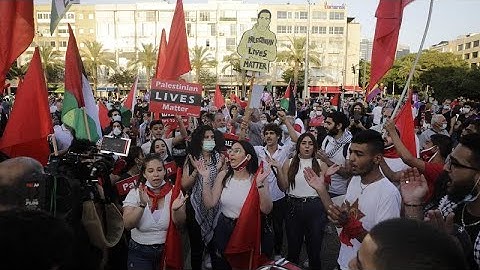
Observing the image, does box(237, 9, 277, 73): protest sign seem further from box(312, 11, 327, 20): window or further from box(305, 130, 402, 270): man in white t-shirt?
box(312, 11, 327, 20): window

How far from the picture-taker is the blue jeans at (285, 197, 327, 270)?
4.63m

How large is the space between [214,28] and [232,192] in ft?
241

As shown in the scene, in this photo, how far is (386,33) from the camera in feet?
16.5

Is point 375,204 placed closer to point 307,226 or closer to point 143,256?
point 307,226

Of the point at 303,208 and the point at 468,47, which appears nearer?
the point at 303,208

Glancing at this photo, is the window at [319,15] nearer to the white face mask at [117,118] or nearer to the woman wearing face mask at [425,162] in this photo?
the white face mask at [117,118]

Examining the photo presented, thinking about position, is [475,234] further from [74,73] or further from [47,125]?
[74,73]

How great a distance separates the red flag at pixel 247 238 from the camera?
3977mm

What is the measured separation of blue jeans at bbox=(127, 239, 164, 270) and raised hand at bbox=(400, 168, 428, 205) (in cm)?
207

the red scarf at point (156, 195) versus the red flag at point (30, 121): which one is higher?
the red flag at point (30, 121)

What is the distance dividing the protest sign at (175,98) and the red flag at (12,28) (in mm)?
2901

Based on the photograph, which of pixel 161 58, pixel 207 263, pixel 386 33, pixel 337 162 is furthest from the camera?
pixel 161 58

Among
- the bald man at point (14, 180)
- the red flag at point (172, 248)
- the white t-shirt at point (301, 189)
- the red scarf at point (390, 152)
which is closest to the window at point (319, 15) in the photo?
the red scarf at point (390, 152)

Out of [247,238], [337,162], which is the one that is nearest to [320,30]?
[337,162]
